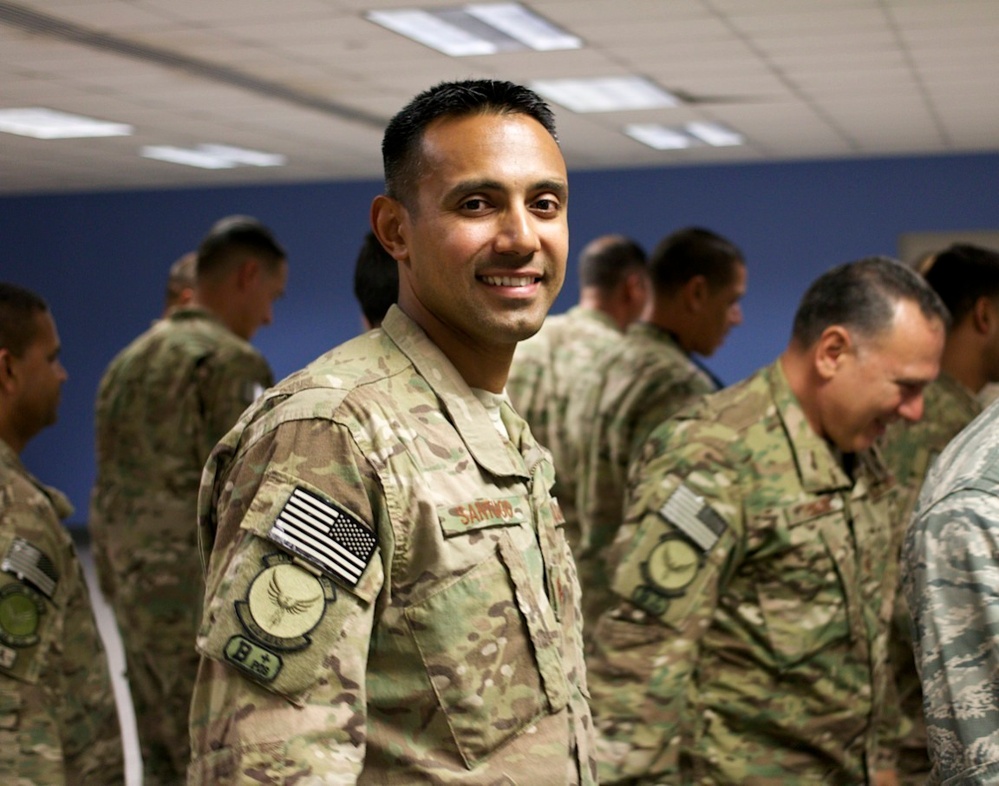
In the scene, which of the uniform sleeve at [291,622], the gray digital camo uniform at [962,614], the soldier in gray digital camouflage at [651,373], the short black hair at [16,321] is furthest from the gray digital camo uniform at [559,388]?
the uniform sleeve at [291,622]

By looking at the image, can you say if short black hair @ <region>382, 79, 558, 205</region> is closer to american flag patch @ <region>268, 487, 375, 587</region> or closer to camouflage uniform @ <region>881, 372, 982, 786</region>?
american flag patch @ <region>268, 487, 375, 587</region>

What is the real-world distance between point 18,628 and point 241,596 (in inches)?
55.1

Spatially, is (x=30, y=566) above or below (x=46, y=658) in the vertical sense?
above

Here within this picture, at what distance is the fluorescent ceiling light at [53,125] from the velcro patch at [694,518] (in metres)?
6.43

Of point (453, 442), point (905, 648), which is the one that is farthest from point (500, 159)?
point (905, 648)

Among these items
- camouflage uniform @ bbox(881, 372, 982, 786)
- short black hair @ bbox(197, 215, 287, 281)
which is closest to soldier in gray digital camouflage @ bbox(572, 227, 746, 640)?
camouflage uniform @ bbox(881, 372, 982, 786)

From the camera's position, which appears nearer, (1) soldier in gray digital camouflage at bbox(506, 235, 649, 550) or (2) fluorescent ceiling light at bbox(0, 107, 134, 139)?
(1) soldier in gray digital camouflage at bbox(506, 235, 649, 550)

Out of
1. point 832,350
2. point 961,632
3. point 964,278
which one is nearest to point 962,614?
point 961,632

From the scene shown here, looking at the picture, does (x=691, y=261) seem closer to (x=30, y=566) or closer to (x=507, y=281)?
(x=30, y=566)

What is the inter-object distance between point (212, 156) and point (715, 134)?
3.91 m

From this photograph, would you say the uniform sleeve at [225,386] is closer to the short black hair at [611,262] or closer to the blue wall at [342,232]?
the short black hair at [611,262]

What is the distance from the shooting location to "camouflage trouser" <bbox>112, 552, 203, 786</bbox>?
4.35m

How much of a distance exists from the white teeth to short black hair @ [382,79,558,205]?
14 cm

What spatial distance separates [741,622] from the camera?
93.8 inches
